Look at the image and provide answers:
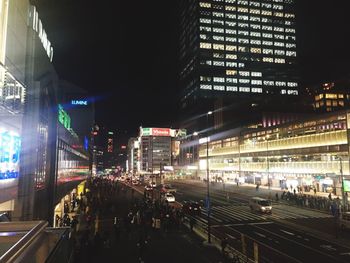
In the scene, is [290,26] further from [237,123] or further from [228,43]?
[237,123]

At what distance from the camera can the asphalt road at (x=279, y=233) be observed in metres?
18.5

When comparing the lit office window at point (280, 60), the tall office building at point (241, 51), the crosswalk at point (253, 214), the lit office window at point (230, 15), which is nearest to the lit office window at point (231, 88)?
the tall office building at point (241, 51)

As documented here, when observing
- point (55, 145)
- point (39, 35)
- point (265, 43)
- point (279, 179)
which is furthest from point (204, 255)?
point (265, 43)

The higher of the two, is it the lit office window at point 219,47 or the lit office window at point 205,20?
the lit office window at point 205,20

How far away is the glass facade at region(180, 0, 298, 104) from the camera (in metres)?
152

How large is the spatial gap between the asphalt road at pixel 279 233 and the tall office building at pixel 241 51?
118204 millimetres

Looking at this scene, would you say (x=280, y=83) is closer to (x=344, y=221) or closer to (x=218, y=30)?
(x=218, y=30)

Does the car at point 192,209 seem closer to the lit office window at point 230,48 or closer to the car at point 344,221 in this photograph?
the car at point 344,221

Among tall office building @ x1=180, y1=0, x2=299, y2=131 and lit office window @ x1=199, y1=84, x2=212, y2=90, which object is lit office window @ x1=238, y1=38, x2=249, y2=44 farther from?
lit office window @ x1=199, y1=84, x2=212, y2=90

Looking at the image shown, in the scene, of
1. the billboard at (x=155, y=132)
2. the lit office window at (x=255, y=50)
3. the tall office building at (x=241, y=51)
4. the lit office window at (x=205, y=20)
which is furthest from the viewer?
the billboard at (x=155, y=132)

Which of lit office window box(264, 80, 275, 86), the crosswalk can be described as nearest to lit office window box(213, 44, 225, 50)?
lit office window box(264, 80, 275, 86)

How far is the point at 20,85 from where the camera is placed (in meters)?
11.1

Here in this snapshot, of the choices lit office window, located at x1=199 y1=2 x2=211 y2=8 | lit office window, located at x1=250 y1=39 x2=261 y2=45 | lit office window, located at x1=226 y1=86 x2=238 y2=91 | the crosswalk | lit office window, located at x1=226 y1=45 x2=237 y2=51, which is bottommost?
the crosswalk

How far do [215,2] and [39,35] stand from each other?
155771 mm
